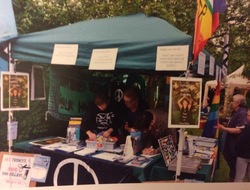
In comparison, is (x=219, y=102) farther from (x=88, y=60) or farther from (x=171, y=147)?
(x=88, y=60)

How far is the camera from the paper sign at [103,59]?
6.73 feet

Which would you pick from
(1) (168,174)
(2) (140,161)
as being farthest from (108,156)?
(1) (168,174)

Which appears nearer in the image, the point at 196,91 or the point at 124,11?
the point at 196,91

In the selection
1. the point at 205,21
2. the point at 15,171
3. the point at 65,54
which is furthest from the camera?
the point at 15,171

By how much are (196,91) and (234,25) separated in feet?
2.00

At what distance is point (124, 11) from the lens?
222 centimetres

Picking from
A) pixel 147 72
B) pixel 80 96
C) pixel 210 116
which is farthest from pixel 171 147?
pixel 80 96

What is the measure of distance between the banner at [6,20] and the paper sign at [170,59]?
41.8 inches

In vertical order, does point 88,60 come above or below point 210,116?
above

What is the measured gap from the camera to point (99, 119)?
2.38 metres

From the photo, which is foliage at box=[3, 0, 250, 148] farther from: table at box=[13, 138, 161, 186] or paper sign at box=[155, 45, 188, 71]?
paper sign at box=[155, 45, 188, 71]

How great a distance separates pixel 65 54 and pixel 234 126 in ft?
4.54

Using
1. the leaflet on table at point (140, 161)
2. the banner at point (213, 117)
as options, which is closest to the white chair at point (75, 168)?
the leaflet on table at point (140, 161)

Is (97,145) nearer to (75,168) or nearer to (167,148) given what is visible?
(75,168)
